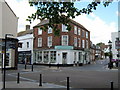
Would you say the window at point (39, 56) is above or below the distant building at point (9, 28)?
below

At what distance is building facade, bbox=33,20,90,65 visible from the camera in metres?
32.6

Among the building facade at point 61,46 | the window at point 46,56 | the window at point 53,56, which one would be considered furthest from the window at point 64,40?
the window at point 46,56

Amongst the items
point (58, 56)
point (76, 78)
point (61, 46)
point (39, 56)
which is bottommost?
point (76, 78)

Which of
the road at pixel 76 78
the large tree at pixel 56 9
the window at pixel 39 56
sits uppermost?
the large tree at pixel 56 9

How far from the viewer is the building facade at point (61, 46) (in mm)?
32562

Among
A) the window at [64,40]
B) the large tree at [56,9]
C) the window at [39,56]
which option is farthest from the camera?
the window at [39,56]

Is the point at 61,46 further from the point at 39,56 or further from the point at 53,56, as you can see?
the point at 39,56

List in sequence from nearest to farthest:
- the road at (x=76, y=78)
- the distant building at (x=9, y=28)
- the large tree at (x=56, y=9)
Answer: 1. the large tree at (x=56, y=9)
2. the road at (x=76, y=78)
3. the distant building at (x=9, y=28)

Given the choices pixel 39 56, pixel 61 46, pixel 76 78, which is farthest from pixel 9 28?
pixel 39 56

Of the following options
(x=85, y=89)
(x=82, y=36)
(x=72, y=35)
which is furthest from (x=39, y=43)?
(x=85, y=89)

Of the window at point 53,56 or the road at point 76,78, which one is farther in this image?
the window at point 53,56

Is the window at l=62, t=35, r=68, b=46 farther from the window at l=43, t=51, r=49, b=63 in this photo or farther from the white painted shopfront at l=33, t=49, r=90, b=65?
the window at l=43, t=51, r=49, b=63

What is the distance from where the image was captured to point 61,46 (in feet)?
106

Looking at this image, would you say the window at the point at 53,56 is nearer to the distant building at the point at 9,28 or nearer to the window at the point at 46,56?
the window at the point at 46,56
